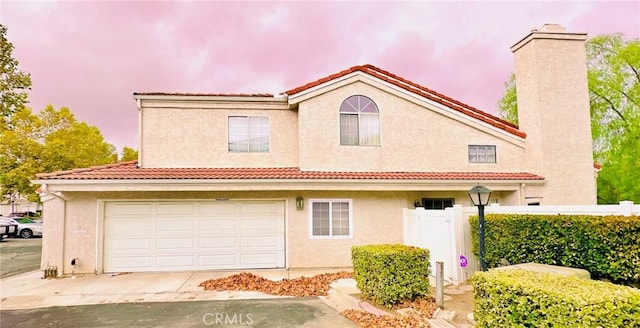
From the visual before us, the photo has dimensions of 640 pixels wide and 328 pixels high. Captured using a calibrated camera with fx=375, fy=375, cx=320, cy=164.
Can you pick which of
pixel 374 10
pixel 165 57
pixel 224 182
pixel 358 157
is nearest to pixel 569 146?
pixel 358 157

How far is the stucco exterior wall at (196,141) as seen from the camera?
12.7 meters

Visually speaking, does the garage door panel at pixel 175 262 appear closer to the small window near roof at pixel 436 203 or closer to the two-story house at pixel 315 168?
the two-story house at pixel 315 168

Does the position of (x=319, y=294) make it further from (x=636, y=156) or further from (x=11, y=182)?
(x=11, y=182)

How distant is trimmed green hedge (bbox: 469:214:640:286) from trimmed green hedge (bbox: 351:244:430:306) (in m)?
2.13

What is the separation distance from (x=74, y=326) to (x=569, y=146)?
48.6ft

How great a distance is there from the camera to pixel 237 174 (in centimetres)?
1166

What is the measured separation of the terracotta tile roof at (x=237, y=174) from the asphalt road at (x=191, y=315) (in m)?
3.98

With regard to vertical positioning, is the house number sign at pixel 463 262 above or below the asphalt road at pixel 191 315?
above

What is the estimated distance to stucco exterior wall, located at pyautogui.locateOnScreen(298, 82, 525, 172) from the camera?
12578 millimetres

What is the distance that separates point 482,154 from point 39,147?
104 ft

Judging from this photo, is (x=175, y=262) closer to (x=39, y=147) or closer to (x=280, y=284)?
(x=280, y=284)

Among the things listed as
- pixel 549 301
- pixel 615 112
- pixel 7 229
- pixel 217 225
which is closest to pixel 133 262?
pixel 217 225

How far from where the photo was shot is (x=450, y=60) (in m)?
22.6

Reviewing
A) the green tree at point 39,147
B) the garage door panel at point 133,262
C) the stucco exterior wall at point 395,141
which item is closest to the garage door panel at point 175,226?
the garage door panel at point 133,262
